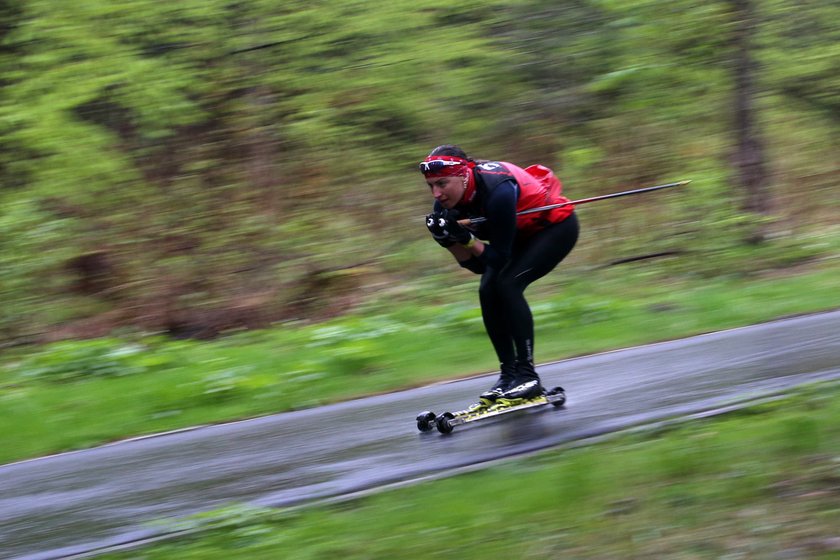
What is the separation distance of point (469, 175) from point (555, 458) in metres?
2.02

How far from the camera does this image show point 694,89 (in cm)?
1653

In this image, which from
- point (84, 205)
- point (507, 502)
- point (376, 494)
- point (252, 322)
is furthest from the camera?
point (84, 205)

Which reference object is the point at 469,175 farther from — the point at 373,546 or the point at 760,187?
the point at 760,187

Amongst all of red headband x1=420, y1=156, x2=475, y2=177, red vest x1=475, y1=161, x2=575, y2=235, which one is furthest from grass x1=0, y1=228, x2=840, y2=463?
red headband x1=420, y1=156, x2=475, y2=177

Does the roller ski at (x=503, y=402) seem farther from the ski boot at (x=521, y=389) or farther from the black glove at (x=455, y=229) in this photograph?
the black glove at (x=455, y=229)

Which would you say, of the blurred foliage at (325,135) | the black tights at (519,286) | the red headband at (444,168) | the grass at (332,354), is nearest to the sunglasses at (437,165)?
the red headband at (444,168)

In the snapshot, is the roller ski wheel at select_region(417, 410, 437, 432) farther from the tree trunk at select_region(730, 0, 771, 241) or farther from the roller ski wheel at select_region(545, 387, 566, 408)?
the tree trunk at select_region(730, 0, 771, 241)

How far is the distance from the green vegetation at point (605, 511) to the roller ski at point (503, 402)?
1121 millimetres

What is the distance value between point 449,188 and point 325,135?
883 cm

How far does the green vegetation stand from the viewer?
14.5 ft

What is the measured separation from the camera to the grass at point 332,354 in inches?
361

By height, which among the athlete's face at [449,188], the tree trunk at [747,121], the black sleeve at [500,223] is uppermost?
the tree trunk at [747,121]

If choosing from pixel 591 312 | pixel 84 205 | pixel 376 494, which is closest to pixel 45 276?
pixel 84 205

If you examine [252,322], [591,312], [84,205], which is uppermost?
[84,205]
